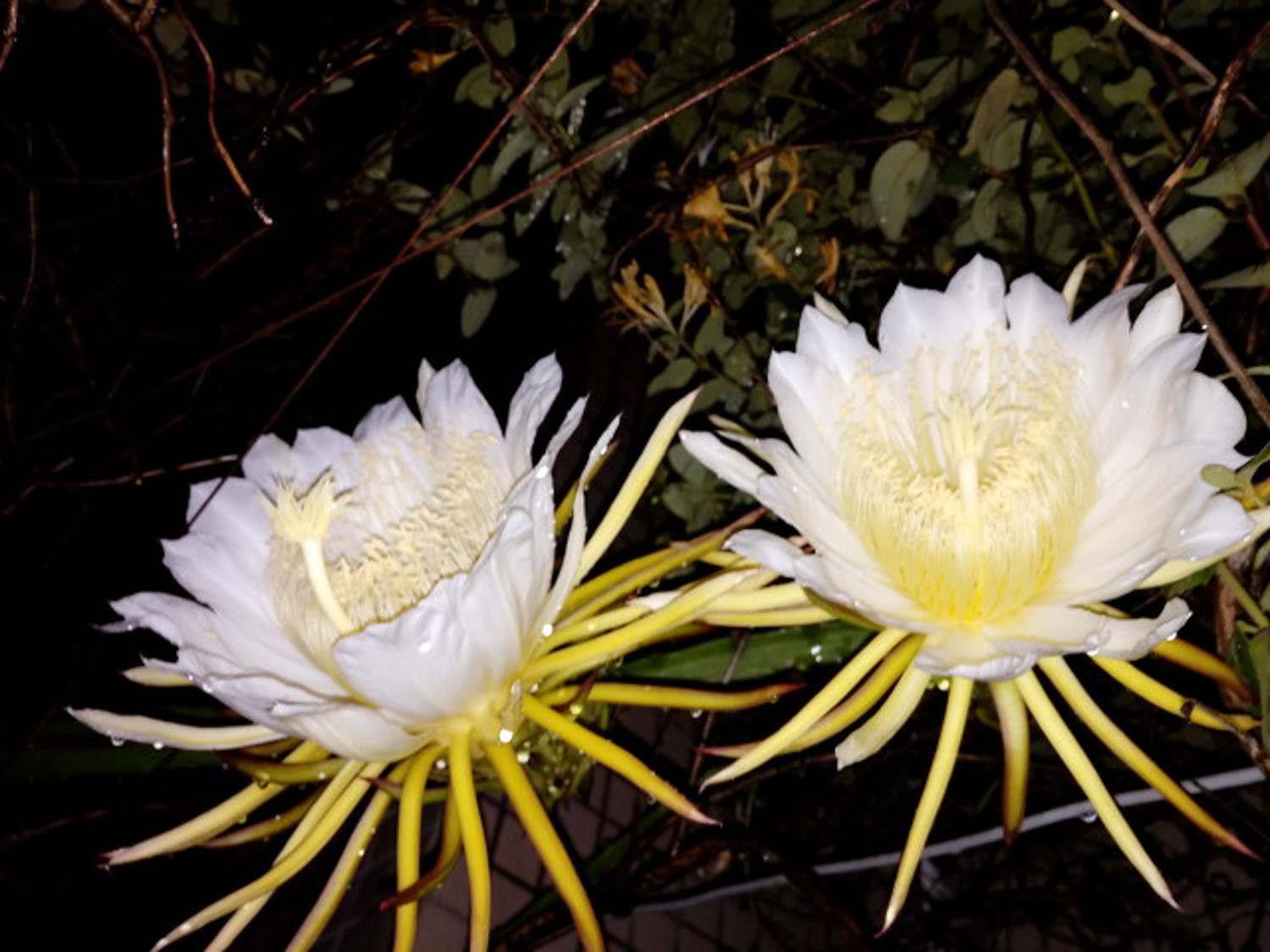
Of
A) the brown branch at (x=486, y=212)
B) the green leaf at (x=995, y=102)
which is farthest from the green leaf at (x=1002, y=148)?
the brown branch at (x=486, y=212)

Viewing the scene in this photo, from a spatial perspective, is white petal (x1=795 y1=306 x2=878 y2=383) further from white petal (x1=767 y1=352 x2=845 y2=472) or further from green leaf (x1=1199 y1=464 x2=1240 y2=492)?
green leaf (x1=1199 y1=464 x2=1240 y2=492)

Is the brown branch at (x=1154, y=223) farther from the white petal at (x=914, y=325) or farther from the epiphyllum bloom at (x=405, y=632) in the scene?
the epiphyllum bloom at (x=405, y=632)

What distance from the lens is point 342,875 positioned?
462 millimetres

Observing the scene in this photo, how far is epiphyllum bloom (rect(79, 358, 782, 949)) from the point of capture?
43 centimetres

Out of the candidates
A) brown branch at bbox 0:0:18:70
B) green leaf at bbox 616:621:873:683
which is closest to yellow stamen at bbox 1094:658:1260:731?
green leaf at bbox 616:621:873:683

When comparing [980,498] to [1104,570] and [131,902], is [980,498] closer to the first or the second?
[1104,570]

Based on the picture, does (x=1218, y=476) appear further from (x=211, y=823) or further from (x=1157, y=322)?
(x=211, y=823)

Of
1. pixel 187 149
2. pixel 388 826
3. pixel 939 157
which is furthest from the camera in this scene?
Answer: pixel 187 149


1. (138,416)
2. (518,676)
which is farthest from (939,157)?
(138,416)

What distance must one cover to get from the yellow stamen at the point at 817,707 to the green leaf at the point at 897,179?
0.38m

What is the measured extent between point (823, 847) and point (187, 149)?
1.34 m

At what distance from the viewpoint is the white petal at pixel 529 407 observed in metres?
0.53

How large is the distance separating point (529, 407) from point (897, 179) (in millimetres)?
365

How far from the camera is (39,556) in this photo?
101 centimetres
